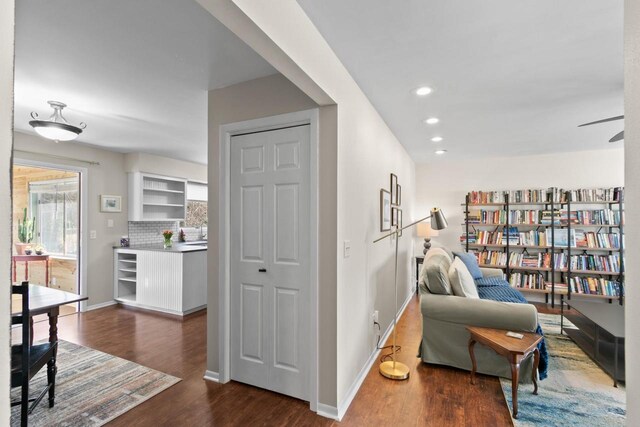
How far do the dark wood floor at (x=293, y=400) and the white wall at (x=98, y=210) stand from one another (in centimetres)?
169

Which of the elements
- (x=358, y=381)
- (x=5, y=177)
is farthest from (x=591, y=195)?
(x=5, y=177)

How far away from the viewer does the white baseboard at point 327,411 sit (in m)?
2.07

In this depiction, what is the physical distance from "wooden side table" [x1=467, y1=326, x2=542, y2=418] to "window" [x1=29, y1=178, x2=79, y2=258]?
5.54 m

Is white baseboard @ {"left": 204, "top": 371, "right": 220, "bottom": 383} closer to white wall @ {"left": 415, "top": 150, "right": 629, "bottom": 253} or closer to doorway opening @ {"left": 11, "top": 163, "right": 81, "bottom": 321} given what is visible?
doorway opening @ {"left": 11, "top": 163, "right": 81, "bottom": 321}

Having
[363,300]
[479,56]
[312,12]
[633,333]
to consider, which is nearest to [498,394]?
[363,300]

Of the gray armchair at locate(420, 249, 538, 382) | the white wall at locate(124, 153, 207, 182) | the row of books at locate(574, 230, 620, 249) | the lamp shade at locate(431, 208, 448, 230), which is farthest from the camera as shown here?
the white wall at locate(124, 153, 207, 182)

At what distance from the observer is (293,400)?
7.46 feet

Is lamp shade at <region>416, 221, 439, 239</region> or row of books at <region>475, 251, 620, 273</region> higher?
lamp shade at <region>416, 221, 439, 239</region>

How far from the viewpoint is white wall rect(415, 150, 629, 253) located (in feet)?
16.0

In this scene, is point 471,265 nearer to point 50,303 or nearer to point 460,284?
point 460,284

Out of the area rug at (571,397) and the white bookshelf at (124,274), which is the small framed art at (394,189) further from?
the white bookshelf at (124,274)

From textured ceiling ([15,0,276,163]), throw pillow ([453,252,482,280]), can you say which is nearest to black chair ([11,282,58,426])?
textured ceiling ([15,0,276,163])

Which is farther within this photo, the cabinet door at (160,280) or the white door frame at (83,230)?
the white door frame at (83,230)

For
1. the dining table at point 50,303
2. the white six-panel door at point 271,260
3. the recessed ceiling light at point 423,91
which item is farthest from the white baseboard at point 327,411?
the recessed ceiling light at point 423,91
